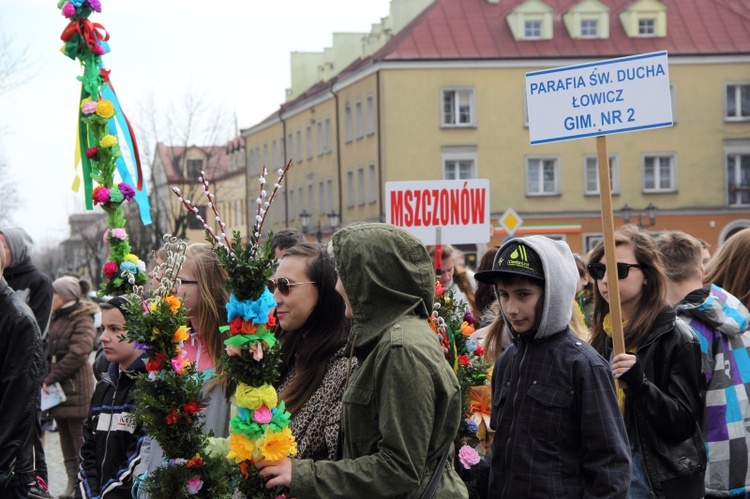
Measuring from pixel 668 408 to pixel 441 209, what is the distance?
3.71 m

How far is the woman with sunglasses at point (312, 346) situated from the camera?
405 cm

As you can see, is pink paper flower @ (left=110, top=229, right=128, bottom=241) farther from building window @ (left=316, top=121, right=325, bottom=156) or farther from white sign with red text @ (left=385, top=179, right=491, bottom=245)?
building window @ (left=316, top=121, right=325, bottom=156)

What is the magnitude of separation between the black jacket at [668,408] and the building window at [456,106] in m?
45.8

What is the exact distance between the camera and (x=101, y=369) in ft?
23.1

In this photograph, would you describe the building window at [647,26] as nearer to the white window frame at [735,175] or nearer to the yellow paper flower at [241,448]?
the white window frame at [735,175]

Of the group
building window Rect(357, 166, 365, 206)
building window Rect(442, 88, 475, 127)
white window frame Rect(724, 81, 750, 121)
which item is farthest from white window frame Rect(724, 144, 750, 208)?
building window Rect(357, 166, 365, 206)

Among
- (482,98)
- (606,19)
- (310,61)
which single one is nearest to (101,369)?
(482,98)

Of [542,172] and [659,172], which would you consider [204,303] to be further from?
[659,172]

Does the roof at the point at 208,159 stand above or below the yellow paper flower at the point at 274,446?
above

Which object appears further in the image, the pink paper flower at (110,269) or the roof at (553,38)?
the roof at (553,38)

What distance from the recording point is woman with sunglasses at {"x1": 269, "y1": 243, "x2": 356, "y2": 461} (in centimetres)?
405

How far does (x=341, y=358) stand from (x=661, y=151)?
49.2 metres

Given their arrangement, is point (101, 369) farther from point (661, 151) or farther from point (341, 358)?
point (661, 151)

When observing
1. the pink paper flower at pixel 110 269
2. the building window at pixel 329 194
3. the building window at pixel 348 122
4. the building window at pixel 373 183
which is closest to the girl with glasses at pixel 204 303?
the pink paper flower at pixel 110 269
